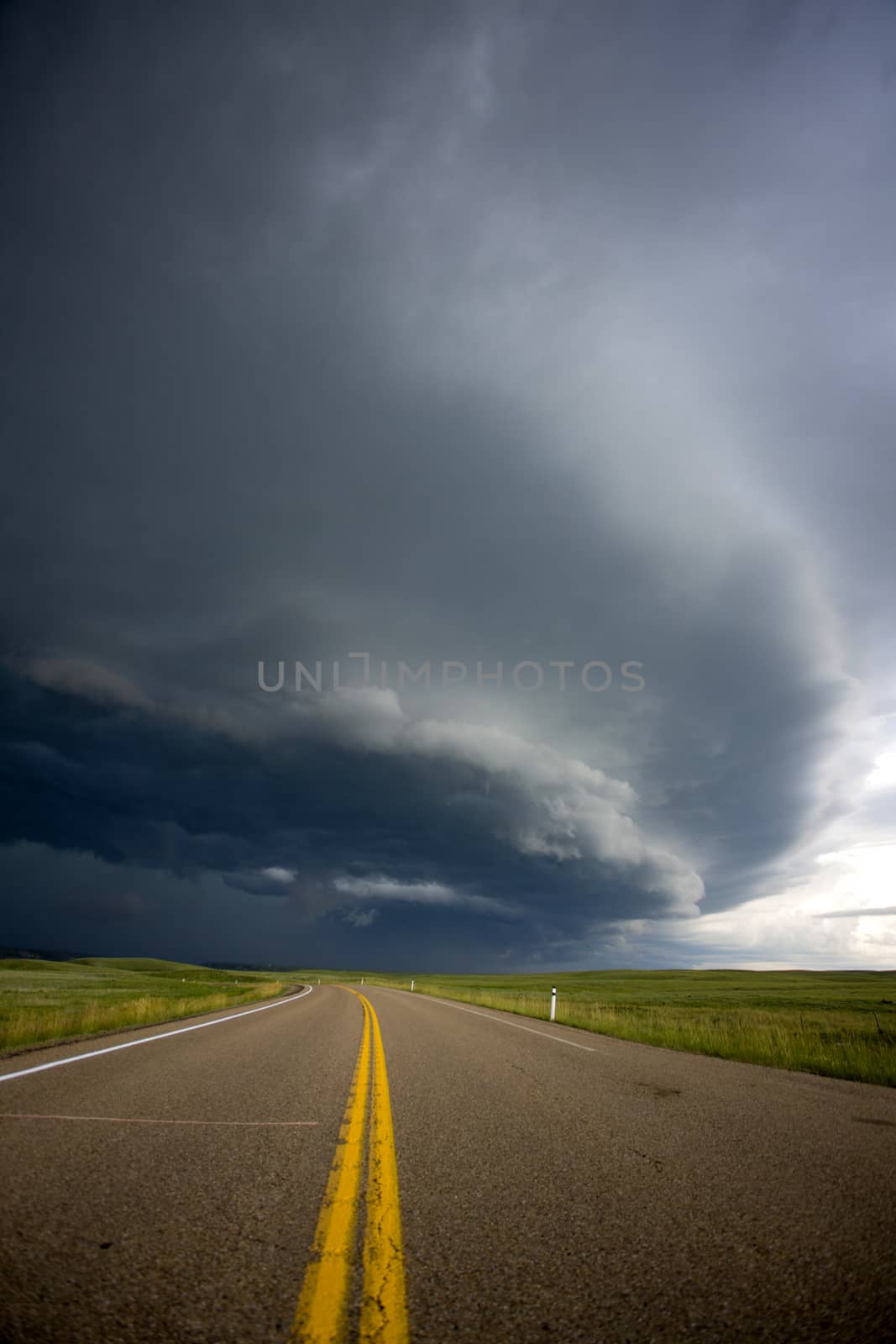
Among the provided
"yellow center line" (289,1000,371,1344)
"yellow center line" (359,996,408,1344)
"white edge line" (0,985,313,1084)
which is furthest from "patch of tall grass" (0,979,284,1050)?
"yellow center line" (359,996,408,1344)

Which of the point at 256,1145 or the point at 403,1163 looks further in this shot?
the point at 256,1145

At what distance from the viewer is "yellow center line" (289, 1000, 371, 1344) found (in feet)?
8.01

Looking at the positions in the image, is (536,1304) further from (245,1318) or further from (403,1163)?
(403,1163)

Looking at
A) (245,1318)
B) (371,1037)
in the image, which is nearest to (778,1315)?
(245,1318)

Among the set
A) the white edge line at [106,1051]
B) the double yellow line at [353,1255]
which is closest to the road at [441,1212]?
the double yellow line at [353,1255]

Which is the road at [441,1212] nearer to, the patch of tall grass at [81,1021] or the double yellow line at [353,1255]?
the double yellow line at [353,1255]

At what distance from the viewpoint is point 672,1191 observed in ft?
13.5

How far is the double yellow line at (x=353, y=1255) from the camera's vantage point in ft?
8.04

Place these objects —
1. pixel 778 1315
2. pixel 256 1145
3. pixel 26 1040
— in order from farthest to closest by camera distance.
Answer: pixel 26 1040
pixel 256 1145
pixel 778 1315

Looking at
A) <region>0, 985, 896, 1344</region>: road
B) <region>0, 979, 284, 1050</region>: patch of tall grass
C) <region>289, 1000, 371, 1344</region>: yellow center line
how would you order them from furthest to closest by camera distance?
<region>0, 979, 284, 1050</region>: patch of tall grass < <region>0, 985, 896, 1344</region>: road < <region>289, 1000, 371, 1344</region>: yellow center line

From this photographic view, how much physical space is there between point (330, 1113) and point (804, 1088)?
605cm

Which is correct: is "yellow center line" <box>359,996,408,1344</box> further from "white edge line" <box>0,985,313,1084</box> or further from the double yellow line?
"white edge line" <box>0,985,313,1084</box>

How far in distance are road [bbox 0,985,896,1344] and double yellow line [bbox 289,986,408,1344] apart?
0.05ft

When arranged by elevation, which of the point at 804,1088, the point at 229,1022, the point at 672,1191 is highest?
the point at 672,1191
